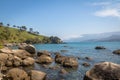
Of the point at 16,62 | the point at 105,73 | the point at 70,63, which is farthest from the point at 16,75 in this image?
the point at 70,63

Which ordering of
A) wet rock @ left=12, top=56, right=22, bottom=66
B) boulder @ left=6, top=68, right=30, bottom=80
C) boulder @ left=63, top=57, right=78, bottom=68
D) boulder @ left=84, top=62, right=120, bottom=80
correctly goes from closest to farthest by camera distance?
boulder @ left=84, top=62, right=120, bottom=80
boulder @ left=6, top=68, right=30, bottom=80
boulder @ left=63, top=57, right=78, bottom=68
wet rock @ left=12, top=56, right=22, bottom=66

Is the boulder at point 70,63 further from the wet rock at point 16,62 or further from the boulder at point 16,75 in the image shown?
the boulder at point 16,75

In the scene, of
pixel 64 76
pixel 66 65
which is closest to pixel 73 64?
pixel 66 65

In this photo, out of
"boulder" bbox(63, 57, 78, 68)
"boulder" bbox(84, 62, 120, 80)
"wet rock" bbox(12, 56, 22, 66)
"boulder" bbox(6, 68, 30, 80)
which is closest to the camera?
"boulder" bbox(84, 62, 120, 80)

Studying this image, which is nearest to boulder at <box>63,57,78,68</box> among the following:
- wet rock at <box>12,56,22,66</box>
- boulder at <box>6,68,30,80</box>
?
wet rock at <box>12,56,22,66</box>

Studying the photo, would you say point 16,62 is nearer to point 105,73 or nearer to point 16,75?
point 16,75

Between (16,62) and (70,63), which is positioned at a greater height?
(16,62)

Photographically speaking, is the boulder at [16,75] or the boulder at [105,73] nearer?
the boulder at [105,73]

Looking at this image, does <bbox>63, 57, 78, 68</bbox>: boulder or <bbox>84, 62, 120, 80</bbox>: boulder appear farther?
<bbox>63, 57, 78, 68</bbox>: boulder

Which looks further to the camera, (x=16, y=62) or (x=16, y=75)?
(x=16, y=62)

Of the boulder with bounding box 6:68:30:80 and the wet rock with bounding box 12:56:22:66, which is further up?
the wet rock with bounding box 12:56:22:66

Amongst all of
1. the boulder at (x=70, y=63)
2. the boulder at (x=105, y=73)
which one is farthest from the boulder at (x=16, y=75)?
the boulder at (x=70, y=63)

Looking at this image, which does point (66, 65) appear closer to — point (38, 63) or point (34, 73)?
point (38, 63)

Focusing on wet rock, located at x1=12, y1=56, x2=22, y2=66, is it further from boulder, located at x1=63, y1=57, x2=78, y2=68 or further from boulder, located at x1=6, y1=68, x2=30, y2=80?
boulder, located at x1=6, y1=68, x2=30, y2=80
